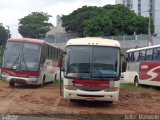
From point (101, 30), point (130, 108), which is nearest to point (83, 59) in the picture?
point (130, 108)

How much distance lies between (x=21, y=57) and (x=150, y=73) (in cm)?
801

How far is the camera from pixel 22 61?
2767 centimetres

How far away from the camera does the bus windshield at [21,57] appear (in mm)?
27625

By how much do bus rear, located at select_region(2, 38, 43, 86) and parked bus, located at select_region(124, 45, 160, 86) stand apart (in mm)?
6868

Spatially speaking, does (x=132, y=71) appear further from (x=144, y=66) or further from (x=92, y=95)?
(x=92, y=95)

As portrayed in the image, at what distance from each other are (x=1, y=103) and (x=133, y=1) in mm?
81550

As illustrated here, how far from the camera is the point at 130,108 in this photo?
706 inches

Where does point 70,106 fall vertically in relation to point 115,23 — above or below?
below

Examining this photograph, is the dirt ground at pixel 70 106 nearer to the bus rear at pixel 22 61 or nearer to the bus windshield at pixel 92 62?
the bus windshield at pixel 92 62

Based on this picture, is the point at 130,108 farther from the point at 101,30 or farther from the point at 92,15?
the point at 92,15

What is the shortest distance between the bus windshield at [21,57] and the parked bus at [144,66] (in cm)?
691

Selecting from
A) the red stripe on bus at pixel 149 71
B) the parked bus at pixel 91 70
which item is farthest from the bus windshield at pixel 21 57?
the parked bus at pixel 91 70

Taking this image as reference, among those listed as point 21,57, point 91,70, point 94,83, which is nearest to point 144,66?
point 21,57

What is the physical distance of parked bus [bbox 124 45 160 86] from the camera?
27375 mm
